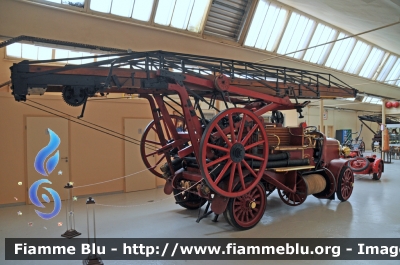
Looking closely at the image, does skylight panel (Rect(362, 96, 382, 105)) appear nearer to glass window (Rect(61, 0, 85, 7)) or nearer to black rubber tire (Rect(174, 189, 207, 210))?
black rubber tire (Rect(174, 189, 207, 210))

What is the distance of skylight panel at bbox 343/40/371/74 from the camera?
15289mm

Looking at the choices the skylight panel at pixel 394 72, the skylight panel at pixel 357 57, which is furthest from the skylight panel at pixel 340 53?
the skylight panel at pixel 394 72

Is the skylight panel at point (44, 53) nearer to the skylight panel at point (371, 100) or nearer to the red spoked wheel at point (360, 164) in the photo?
the red spoked wheel at point (360, 164)

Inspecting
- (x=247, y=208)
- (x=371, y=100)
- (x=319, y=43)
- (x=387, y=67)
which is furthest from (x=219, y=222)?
(x=371, y=100)

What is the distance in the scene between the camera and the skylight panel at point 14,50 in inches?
297

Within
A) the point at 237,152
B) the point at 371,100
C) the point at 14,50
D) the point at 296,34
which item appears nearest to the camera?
the point at 237,152

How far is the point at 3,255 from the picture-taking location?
157 inches

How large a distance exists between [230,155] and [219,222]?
1520 mm

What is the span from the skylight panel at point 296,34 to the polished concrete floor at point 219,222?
748 centimetres

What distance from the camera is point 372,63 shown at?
1636cm

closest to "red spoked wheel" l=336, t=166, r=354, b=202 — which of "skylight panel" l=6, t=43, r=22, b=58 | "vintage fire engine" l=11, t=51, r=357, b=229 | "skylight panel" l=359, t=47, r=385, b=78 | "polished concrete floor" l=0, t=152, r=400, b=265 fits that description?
"vintage fire engine" l=11, t=51, r=357, b=229

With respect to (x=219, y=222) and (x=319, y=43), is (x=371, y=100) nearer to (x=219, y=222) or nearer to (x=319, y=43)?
(x=319, y=43)

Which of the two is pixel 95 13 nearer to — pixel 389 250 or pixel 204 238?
pixel 204 238

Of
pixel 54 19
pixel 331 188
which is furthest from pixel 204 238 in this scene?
pixel 54 19
